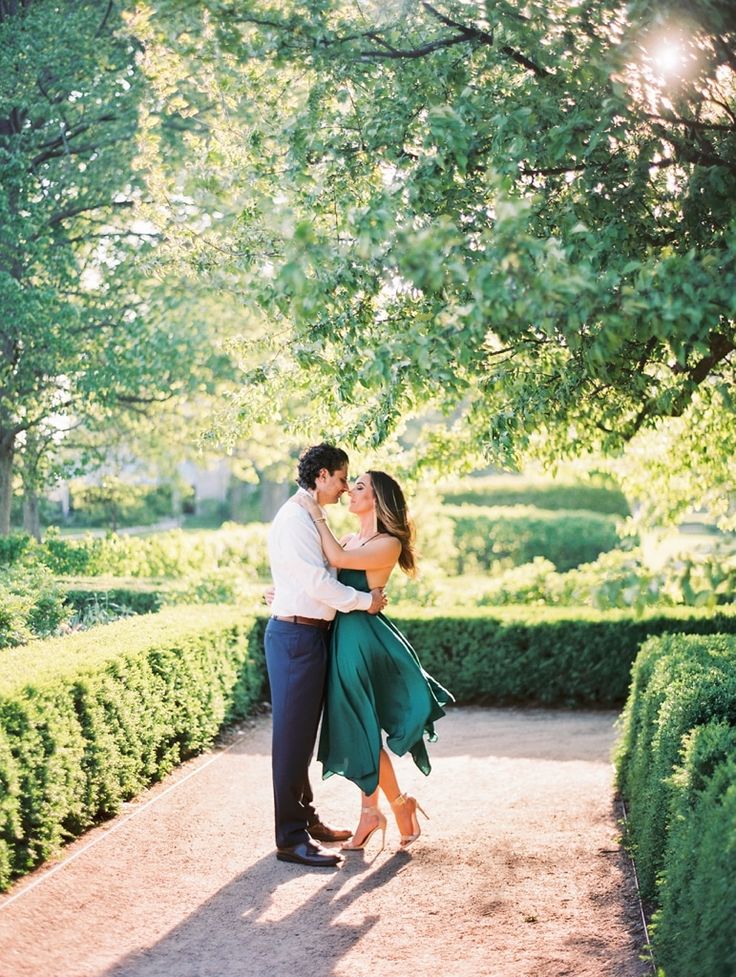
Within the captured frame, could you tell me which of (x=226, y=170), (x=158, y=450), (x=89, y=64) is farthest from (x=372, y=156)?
(x=158, y=450)

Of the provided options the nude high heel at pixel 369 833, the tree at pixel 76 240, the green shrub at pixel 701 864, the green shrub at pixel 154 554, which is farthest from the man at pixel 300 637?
the green shrub at pixel 154 554

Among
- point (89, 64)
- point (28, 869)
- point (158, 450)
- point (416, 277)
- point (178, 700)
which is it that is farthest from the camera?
point (158, 450)

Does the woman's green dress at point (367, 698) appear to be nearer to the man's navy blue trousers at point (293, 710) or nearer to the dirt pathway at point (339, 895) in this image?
the man's navy blue trousers at point (293, 710)

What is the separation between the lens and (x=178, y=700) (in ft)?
26.5

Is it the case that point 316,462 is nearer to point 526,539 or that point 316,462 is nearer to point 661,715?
point 661,715

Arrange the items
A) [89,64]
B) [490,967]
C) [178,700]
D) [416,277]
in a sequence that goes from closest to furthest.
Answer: [416,277] → [490,967] → [178,700] → [89,64]

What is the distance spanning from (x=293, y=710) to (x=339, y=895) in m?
0.98

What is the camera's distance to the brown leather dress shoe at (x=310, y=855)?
5.94 metres

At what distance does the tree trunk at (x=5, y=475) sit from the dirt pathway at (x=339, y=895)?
25.4ft

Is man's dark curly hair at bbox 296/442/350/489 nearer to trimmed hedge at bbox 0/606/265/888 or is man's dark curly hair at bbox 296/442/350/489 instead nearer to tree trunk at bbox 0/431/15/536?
trimmed hedge at bbox 0/606/265/888

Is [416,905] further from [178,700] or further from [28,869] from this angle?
[178,700]

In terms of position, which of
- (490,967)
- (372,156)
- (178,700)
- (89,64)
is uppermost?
(89,64)

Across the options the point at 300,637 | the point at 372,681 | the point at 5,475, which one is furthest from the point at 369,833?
the point at 5,475

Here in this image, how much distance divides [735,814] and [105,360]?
11.5 meters
